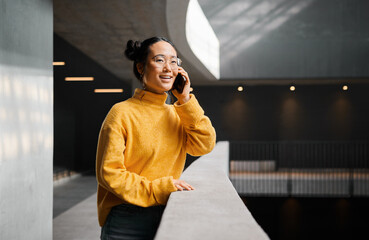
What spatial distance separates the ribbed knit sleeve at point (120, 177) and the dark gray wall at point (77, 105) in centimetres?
645

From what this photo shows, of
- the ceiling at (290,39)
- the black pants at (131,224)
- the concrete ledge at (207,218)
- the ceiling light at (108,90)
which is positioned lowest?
the black pants at (131,224)

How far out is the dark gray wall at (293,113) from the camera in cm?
1614

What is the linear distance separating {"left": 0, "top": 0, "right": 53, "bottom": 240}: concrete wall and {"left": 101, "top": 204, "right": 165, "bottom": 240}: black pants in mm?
2026

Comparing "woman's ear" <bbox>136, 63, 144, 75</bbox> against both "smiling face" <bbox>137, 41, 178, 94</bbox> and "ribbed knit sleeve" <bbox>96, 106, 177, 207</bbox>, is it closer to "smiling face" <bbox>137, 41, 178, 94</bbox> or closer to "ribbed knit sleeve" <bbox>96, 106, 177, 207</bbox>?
"smiling face" <bbox>137, 41, 178, 94</bbox>

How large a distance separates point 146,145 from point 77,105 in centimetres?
1076

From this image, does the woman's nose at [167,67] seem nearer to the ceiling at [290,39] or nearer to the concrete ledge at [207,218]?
the concrete ledge at [207,218]

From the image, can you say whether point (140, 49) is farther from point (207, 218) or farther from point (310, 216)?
point (310, 216)

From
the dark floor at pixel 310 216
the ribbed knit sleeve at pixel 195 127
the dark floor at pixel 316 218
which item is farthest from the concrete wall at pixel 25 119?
the dark floor at pixel 316 218

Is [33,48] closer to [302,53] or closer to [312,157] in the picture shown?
[302,53]

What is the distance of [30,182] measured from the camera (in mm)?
3814

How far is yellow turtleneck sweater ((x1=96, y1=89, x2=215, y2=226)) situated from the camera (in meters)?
1.60

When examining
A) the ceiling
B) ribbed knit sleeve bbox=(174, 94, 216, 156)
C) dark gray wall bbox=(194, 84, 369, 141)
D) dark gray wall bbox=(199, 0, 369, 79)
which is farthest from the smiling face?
dark gray wall bbox=(194, 84, 369, 141)

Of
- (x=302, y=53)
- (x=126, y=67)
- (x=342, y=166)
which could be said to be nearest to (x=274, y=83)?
(x=302, y=53)

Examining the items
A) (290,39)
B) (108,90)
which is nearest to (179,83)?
(108,90)
